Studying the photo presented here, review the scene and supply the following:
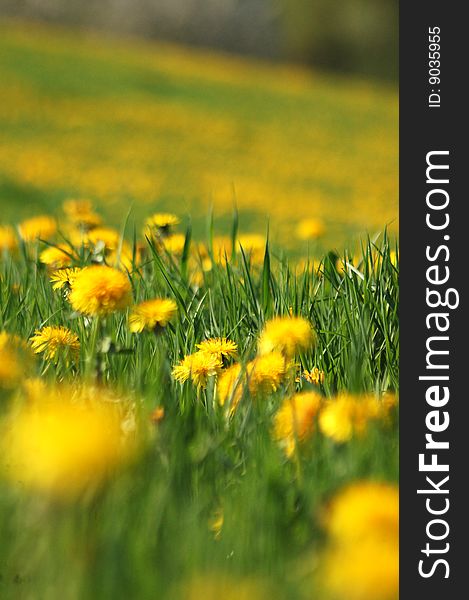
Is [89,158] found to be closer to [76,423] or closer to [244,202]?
[244,202]

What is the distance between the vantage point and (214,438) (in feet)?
4.01

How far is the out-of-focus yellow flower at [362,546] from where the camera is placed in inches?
27.2

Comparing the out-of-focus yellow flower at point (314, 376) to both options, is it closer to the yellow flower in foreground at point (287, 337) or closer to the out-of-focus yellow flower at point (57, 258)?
the yellow flower in foreground at point (287, 337)

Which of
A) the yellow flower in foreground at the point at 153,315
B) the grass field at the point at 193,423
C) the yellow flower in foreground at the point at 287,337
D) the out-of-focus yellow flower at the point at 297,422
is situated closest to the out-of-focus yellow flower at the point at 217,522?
the grass field at the point at 193,423

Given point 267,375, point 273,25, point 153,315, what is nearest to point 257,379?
point 267,375

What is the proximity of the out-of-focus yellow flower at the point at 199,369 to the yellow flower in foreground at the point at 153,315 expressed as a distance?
0.08 m

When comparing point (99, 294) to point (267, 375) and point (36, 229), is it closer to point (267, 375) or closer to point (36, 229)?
point (267, 375)

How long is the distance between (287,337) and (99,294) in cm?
30

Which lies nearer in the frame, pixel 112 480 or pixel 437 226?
pixel 112 480

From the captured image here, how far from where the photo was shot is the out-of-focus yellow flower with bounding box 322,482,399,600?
690 millimetres

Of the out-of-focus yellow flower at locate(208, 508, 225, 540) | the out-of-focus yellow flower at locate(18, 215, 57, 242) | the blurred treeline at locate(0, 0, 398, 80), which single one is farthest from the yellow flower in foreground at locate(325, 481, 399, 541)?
the blurred treeline at locate(0, 0, 398, 80)

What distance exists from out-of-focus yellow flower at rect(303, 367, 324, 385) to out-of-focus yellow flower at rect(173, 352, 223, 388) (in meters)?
0.17

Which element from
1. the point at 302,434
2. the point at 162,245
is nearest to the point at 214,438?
the point at 302,434

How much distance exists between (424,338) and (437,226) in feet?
0.64
